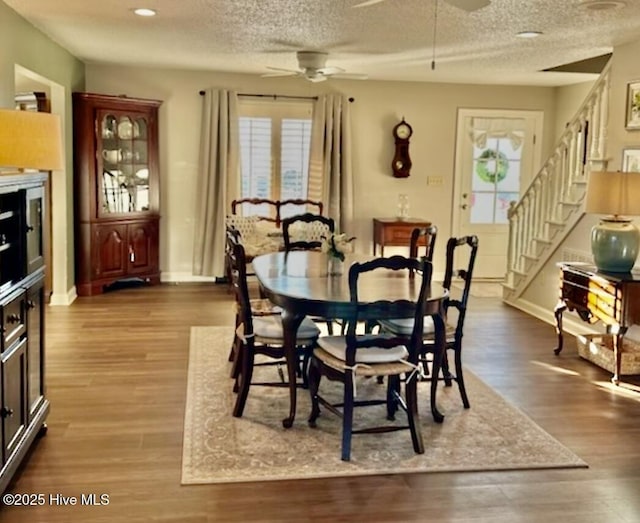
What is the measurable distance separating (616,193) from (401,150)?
150 inches

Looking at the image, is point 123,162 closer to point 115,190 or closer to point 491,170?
point 115,190

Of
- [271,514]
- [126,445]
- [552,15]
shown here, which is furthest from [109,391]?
[552,15]

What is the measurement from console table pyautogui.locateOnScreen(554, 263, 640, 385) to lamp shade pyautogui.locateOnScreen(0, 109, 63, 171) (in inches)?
141

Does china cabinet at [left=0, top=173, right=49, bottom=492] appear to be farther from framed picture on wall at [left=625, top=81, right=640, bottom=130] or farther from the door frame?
the door frame

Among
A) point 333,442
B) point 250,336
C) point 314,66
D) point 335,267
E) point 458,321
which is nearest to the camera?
point 333,442

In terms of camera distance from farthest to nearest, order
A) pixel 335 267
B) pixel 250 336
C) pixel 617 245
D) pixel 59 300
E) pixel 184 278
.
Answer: pixel 184 278 < pixel 59 300 < pixel 617 245 < pixel 335 267 < pixel 250 336

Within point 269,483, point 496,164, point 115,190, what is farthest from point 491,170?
point 269,483

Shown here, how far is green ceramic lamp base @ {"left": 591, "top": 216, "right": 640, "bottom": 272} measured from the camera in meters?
4.77

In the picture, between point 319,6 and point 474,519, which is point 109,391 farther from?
point 319,6

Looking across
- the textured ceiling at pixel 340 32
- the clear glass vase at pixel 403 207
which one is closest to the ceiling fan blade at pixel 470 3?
the textured ceiling at pixel 340 32

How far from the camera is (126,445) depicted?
3.39 metres

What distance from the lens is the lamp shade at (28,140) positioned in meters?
2.90

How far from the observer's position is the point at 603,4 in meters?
4.23

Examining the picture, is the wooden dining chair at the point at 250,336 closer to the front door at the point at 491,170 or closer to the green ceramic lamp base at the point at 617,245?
the green ceramic lamp base at the point at 617,245
